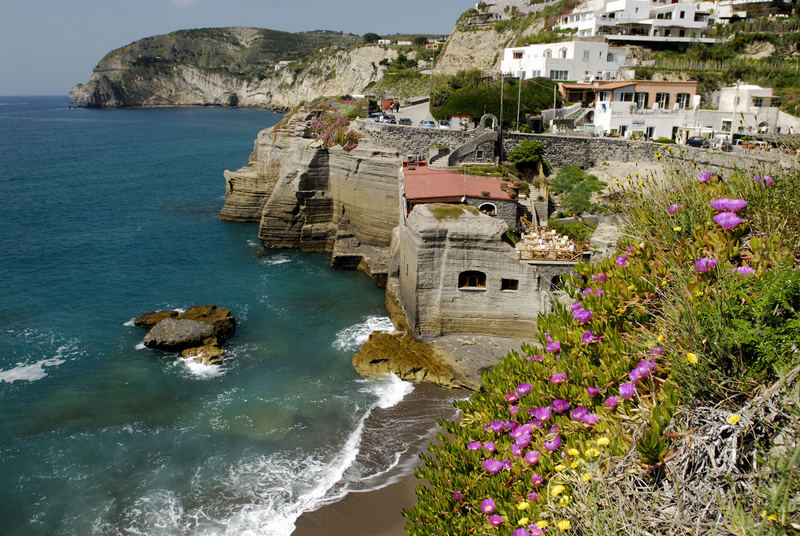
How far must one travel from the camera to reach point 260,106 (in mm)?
189875

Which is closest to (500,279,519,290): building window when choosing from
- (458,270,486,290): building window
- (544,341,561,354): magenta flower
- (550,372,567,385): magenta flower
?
(458,270,486,290): building window

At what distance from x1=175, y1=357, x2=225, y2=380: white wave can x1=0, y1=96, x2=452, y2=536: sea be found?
0.32 ft

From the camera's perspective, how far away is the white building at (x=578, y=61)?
50.9 meters

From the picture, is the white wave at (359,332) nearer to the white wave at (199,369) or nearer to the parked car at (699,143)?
the white wave at (199,369)

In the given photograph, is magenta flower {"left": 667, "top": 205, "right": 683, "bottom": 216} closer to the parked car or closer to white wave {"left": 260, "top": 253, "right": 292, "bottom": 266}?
the parked car

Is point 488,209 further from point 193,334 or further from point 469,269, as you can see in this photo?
point 193,334

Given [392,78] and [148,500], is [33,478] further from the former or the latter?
[392,78]

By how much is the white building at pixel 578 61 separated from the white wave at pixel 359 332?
107ft

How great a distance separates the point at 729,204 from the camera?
8125 mm

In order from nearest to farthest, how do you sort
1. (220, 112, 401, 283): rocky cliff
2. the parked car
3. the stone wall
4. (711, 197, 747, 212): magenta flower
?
(711, 197, 747, 212): magenta flower
the stone wall
the parked car
(220, 112, 401, 283): rocky cliff

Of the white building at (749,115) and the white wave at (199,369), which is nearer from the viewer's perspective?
the white wave at (199,369)

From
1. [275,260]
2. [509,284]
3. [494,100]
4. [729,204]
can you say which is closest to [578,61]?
[494,100]

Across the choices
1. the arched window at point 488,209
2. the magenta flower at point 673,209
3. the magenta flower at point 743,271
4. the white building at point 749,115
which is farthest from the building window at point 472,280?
the white building at point 749,115

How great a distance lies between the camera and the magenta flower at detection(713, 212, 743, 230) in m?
→ 7.90
